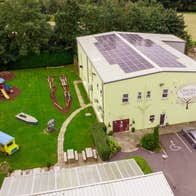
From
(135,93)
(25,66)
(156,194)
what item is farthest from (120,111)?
(25,66)

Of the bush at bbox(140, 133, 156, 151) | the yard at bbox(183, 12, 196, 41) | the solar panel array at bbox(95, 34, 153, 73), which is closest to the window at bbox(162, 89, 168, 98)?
the solar panel array at bbox(95, 34, 153, 73)

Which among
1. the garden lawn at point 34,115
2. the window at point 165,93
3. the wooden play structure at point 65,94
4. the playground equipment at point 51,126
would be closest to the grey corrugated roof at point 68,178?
the garden lawn at point 34,115

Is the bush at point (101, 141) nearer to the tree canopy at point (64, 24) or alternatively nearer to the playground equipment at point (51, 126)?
the playground equipment at point (51, 126)

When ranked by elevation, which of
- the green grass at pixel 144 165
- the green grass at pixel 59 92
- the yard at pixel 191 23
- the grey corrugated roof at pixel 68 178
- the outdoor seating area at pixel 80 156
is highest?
the grey corrugated roof at pixel 68 178

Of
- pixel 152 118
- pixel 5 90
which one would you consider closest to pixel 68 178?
pixel 152 118

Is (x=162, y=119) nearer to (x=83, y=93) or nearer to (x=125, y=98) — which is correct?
(x=125, y=98)

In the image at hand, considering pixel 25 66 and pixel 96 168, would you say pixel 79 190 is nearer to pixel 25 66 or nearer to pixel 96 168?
pixel 96 168

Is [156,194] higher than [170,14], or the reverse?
[170,14]
